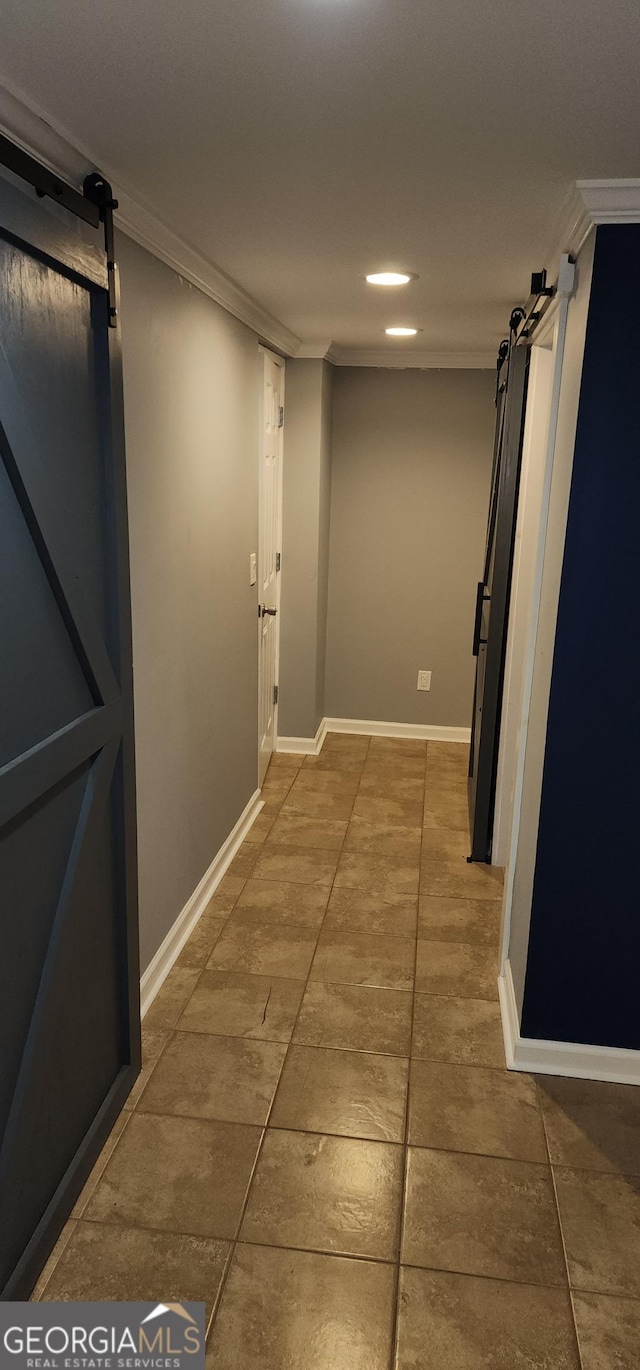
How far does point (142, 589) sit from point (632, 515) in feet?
4.18

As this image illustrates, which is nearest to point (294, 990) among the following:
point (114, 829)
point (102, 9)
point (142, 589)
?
point (114, 829)

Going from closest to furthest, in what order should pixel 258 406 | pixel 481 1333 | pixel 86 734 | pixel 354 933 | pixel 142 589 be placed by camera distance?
→ pixel 481 1333, pixel 86 734, pixel 142 589, pixel 354 933, pixel 258 406

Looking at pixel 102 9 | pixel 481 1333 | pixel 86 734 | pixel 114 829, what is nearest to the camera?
pixel 102 9

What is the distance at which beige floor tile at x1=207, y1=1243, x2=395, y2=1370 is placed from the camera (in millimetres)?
1549

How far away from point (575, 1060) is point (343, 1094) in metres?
0.64

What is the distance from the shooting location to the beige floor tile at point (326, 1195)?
1797mm

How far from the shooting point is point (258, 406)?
3.75 m

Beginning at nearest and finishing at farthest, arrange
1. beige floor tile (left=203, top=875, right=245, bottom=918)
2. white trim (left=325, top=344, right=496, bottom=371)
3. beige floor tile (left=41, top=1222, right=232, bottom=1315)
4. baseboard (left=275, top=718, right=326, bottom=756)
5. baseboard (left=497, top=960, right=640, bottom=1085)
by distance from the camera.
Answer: beige floor tile (left=41, top=1222, right=232, bottom=1315) < baseboard (left=497, top=960, right=640, bottom=1085) < beige floor tile (left=203, top=875, right=245, bottom=918) < white trim (left=325, top=344, right=496, bottom=371) < baseboard (left=275, top=718, right=326, bottom=756)

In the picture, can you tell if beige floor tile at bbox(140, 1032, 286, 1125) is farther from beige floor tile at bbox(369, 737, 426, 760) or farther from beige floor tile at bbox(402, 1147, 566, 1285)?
beige floor tile at bbox(369, 737, 426, 760)

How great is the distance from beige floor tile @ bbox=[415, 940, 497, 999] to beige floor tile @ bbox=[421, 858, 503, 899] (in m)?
0.38

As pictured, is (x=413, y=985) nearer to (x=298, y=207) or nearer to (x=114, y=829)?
(x=114, y=829)

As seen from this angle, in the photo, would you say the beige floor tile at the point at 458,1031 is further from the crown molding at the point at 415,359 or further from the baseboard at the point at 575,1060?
the crown molding at the point at 415,359

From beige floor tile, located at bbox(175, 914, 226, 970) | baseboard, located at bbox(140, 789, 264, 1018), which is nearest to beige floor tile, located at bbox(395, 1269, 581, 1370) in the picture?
baseboard, located at bbox(140, 789, 264, 1018)

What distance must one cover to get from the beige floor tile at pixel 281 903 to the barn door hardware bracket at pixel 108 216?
2.10 metres
